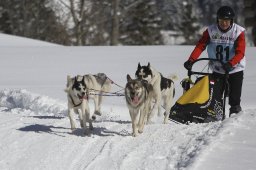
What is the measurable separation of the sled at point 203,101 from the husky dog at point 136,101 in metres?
0.44

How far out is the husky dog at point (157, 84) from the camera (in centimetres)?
848

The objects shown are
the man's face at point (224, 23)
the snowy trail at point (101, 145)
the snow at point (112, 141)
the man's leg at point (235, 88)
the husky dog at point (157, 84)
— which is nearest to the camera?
the snow at point (112, 141)

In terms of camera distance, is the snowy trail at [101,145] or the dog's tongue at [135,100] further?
the dog's tongue at [135,100]

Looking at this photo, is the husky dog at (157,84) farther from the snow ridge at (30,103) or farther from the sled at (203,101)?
the snow ridge at (30,103)

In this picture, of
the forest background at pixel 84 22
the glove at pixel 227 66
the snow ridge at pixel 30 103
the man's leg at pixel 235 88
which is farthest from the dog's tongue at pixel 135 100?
the forest background at pixel 84 22

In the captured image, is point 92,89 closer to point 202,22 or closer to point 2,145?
point 2,145

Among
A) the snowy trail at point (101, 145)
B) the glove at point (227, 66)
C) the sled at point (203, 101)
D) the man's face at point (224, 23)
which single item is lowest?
the snowy trail at point (101, 145)

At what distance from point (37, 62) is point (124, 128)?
366 inches

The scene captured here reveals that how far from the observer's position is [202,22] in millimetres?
75938

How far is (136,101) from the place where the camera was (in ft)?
24.0

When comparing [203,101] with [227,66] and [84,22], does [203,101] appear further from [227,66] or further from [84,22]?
[84,22]

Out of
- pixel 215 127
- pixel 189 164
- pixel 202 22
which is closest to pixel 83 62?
pixel 215 127

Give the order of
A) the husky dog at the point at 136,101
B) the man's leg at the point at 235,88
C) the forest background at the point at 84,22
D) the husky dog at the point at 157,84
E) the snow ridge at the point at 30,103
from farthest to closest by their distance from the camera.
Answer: the forest background at the point at 84,22 < the snow ridge at the point at 30,103 < the husky dog at the point at 157,84 < the man's leg at the point at 235,88 < the husky dog at the point at 136,101

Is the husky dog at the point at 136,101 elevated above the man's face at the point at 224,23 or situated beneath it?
situated beneath
